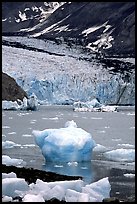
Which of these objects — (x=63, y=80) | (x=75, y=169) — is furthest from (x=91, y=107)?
(x=75, y=169)

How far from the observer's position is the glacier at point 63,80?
50.2 metres

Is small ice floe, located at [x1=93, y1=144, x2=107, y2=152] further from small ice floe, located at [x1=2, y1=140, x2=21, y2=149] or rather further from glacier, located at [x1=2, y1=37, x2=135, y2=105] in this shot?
glacier, located at [x1=2, y1=37, x2=135, y2=105]

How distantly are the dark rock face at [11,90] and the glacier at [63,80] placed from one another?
3.25 ft

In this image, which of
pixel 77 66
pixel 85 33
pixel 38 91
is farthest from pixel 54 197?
pixel 85 33

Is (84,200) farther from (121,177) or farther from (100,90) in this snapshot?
(100,90)

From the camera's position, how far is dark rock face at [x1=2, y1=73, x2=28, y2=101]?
1945 inches

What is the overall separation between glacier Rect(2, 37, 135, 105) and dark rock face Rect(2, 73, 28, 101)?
0.99 meters

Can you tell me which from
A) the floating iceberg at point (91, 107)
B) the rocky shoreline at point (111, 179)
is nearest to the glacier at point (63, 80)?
the floating iceberg at point (91, 107)

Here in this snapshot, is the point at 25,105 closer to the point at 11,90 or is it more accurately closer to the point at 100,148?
the point at 11,90

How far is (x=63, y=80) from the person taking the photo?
51.6m

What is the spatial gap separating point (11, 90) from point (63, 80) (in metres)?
5.45

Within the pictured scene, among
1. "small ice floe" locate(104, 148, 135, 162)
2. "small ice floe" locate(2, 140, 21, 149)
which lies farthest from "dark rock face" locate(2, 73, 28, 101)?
"small ice floe" locate(104, 148, 135, 162)

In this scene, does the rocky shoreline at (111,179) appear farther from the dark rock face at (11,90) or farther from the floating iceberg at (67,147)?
the dark rock face at (11,90)

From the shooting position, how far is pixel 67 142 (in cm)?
1150
